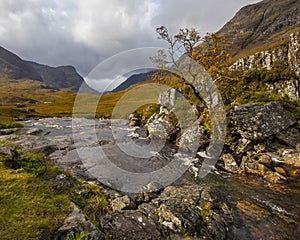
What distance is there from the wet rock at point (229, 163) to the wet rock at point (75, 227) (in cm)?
1322

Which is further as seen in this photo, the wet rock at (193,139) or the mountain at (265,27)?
the mountain at (265,27)

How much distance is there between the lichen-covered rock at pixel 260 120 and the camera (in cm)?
1680

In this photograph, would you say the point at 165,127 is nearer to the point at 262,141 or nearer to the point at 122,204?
the point at 262,141

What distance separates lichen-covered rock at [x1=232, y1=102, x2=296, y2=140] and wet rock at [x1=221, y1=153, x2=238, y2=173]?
2.42 metres

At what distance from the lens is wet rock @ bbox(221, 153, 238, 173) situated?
15153 mm

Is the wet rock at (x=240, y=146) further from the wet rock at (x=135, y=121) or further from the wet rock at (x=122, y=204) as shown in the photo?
the wet rock at (x=135, y=121)

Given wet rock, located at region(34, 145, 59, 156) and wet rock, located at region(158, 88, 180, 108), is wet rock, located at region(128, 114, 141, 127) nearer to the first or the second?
wet rock, located at region(158, 88, 180, 108)

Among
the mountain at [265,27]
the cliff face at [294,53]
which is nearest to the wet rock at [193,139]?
the cliff face at [294,53]

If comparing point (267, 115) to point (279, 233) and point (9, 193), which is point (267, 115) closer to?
point (279, 233)

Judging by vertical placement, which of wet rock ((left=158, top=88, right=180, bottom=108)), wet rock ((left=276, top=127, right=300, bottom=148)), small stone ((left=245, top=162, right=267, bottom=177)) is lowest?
small stone ((left=245, top=162, right=267, bottom=177))

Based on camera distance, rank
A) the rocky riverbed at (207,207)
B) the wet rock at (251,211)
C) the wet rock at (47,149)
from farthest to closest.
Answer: the wet rock at (47,149), the wet rock at (251,211), the rocky riverbed at (207,207)

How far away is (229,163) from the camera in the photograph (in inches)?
622

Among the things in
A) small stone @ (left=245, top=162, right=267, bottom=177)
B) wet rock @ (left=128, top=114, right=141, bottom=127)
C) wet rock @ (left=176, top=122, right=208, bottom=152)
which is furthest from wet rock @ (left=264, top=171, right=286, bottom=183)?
wet rock @ (left=128, top=114, right=141, bottom=127)

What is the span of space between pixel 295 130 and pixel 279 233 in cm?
1356
